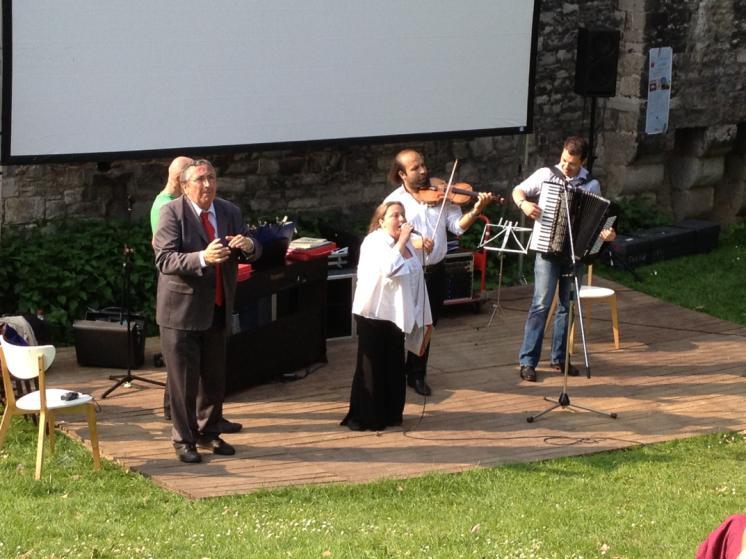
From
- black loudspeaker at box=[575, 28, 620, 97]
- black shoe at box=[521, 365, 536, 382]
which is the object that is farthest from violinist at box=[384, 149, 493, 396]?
black loudspeaker at box=[575, 28, 620, 97]

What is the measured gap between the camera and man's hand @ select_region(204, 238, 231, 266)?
24.3ft

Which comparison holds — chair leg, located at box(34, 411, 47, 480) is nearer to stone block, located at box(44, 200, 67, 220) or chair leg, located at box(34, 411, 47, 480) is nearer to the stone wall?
stone block, located at box(44, 200, 67, 220)

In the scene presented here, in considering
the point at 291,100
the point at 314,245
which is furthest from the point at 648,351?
the point at 291,100

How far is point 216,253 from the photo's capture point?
742cm

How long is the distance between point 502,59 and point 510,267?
190 centimetres

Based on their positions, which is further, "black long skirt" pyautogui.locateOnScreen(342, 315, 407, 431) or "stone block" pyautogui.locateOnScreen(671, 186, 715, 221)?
"stone block" pyautogui.locateOnScreen(671, 186, 715, 221)

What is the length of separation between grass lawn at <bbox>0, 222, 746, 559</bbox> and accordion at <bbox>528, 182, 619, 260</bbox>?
58.7 inches

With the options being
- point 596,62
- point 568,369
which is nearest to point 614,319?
point 568,369

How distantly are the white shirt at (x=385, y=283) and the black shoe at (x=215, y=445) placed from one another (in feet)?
3.70

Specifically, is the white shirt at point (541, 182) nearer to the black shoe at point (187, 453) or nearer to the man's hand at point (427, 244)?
the man's hand at point (427, 244)

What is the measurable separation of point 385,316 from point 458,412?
108cm

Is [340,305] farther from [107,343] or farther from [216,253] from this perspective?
[216,253]

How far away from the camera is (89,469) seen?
7.68 m

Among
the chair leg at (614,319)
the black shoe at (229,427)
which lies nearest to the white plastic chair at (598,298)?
the chair leg at (614,319)
